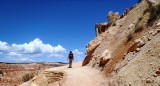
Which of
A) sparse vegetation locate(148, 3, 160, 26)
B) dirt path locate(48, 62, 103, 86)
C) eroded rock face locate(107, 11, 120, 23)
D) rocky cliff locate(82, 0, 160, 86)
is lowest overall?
dirt path locate(48, 62, 103, 86)

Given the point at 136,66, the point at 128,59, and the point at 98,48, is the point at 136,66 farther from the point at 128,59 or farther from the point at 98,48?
the point at 98,48

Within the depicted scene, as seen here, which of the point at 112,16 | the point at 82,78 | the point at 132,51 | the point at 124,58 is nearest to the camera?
the point at 132,51

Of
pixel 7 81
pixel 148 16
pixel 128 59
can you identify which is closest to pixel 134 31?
pixel 148 16

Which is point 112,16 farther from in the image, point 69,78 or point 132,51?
point 69,78

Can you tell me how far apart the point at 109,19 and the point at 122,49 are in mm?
11204

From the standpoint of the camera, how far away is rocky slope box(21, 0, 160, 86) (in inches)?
539

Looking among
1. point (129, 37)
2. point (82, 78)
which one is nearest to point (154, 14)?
point (129, 37)

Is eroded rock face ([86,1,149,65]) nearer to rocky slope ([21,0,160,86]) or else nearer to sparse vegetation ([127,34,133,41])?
rocky slope ([21,0,160,86])

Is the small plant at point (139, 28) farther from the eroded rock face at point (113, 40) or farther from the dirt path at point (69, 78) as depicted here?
the dirt path at point (69, 78)

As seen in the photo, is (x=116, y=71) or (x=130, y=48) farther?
(x=130, y=48)

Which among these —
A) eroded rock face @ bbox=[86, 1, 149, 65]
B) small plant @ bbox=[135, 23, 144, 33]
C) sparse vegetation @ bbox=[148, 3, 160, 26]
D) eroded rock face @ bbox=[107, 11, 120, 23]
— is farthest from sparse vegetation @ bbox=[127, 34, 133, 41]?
eroded rock face @ bbox=[107, 11, 120, 23]

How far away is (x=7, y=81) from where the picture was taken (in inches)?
3270

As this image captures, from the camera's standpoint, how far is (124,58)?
688 inches

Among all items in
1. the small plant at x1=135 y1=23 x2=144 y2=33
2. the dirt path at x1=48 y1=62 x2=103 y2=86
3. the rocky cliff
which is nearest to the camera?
the rocky cliff
